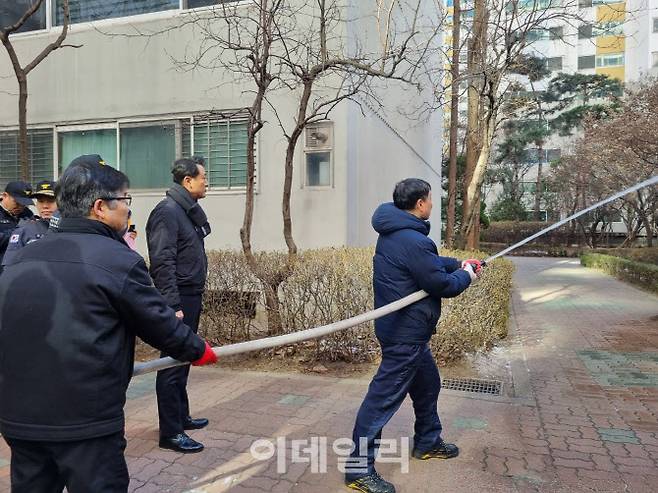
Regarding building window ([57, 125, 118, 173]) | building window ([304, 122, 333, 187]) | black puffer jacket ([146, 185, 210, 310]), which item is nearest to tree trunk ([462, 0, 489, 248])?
building window ([304, 122, 333, 187])

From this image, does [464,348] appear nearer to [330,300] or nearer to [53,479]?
[330,300]

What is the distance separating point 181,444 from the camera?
3830mm

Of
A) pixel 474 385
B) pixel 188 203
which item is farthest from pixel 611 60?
pixel 188 203

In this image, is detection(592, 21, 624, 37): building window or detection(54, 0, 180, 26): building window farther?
detection(54, 0, 180, 26): building window

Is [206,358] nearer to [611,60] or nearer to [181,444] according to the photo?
[181,444]

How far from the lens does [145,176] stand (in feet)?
29.8

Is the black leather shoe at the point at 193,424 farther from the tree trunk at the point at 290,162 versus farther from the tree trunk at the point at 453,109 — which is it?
the tree trunk at the point at 453,109

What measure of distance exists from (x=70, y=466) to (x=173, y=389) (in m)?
1.90

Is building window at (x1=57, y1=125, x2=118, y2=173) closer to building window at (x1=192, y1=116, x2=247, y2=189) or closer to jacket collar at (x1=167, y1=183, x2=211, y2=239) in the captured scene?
building window at (x1=192, y1=116, x2=247, y2=189)

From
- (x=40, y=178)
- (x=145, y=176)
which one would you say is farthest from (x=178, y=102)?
(x=40, y=178)

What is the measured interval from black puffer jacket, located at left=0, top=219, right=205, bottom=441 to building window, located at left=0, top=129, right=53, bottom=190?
8.49 meters

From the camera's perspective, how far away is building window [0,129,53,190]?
31.2ft

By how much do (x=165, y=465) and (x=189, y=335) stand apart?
6.11 feet

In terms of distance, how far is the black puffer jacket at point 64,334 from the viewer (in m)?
1.88
